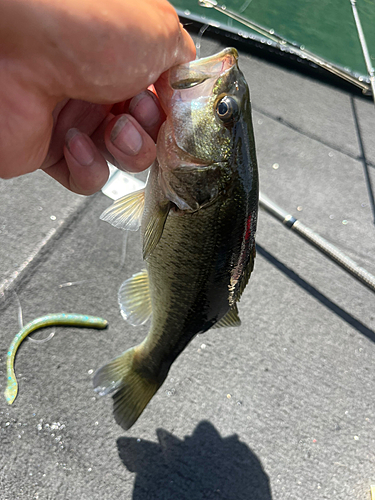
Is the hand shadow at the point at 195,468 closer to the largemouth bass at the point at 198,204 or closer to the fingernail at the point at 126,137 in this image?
the largemouth bass at the point at 198,204

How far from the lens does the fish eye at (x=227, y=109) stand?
948 millimetres

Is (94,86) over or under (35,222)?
over

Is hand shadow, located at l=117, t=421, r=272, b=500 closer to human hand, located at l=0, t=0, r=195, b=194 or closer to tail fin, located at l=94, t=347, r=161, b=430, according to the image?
tail fin, located at l=94, t=347, r=161, b=430

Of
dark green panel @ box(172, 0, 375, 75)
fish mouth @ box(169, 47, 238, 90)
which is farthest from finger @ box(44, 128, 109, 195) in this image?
dark green panel @ box(172, 0, 375, 75)

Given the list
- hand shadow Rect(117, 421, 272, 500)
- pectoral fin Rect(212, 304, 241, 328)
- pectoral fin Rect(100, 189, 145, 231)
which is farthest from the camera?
hand shadow Rect(117, 421, 272, 500)

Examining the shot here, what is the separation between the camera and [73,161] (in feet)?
3.26

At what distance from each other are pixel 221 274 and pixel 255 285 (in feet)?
3.98

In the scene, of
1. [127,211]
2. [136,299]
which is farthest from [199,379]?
[127,211]

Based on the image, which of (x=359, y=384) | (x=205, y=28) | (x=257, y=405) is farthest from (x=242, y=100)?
(x=205, y=28)

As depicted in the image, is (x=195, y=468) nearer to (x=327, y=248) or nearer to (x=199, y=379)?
(x=199, y=379)

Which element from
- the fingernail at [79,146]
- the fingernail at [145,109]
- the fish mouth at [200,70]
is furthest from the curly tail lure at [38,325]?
the fish mouth at [200,70]

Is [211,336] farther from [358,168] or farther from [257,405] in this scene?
[358,168]

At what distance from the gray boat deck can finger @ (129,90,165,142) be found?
1.26 m

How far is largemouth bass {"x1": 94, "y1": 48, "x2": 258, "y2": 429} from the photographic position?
95 cm
